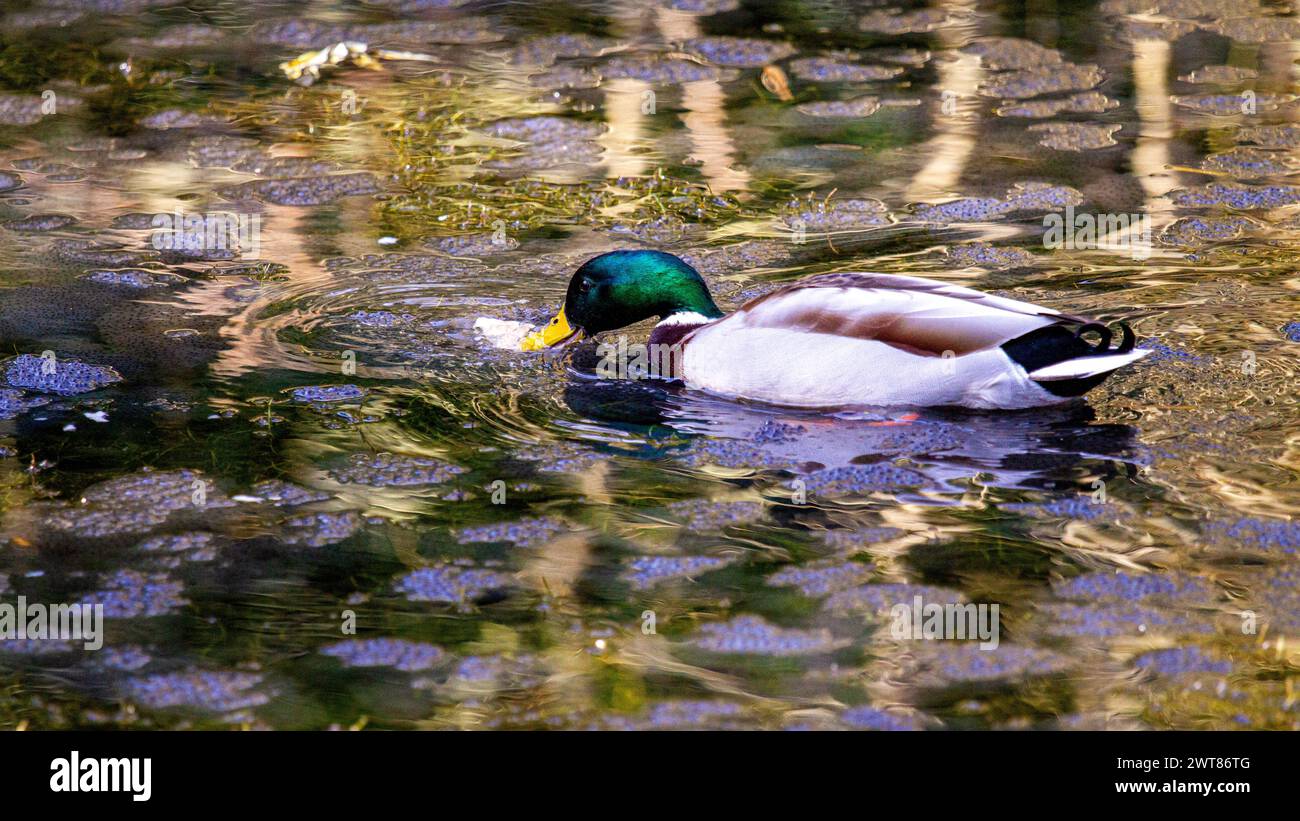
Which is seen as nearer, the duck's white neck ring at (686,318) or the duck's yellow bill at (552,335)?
the duck's white neck ring at (686,318)

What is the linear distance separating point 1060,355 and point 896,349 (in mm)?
564

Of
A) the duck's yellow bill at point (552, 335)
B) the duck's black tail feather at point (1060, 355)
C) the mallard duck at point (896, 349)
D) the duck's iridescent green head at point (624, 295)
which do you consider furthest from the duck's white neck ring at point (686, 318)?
the duck's black tail feather at point (1060, 355)

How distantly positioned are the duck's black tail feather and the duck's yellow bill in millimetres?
1811

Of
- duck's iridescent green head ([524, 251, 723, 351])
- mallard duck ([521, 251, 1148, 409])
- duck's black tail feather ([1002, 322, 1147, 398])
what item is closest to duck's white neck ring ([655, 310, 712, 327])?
duck's iridescent green head ([524, 251, 723, 351])

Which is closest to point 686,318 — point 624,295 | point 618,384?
point 624,295

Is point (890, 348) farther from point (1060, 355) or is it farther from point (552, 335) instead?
point (552, 335)

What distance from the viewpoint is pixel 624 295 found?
254 inches

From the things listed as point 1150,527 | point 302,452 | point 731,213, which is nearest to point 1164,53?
point 731,213

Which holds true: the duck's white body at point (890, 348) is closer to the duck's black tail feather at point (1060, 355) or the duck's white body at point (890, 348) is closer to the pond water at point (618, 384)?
the duck's black tail feather at point (1060, 355)

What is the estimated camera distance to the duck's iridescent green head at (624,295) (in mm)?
6391

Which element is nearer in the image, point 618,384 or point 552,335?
point 618,384

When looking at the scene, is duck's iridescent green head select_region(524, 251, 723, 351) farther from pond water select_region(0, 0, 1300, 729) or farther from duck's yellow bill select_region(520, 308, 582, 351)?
pond water select_region(0, 0, 1300, 729)

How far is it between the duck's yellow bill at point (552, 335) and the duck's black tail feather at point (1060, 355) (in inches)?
71.3

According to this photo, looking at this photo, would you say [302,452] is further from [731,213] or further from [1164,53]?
[1164,53]
